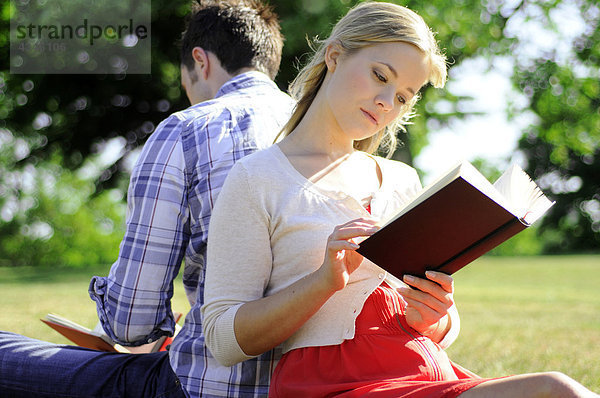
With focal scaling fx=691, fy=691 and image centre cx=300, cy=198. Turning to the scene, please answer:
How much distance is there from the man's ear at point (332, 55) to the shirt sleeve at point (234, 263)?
46cm

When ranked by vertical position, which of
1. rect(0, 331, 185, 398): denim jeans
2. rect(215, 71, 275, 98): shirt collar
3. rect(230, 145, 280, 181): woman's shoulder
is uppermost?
rect(215, 71, 275, 98): shirt collar

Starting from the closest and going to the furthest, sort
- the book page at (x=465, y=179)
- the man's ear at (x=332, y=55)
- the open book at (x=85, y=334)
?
1. the book page at (x=465, y=179)
2. the man's ear at (x=332, y=55)
3. the open book at (x=85, y=334)

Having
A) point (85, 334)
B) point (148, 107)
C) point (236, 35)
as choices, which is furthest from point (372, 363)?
point (148, 107)

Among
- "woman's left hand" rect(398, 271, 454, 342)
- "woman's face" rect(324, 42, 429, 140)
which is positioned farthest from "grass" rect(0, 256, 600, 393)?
"woman's face" rect(324, 42, 429, 140)

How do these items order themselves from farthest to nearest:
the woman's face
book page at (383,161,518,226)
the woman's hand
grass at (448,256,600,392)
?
1. grass at (448,256,600,392)
2. the woman's face
3. the woman's hand
4. book page at (383,161,518,226)

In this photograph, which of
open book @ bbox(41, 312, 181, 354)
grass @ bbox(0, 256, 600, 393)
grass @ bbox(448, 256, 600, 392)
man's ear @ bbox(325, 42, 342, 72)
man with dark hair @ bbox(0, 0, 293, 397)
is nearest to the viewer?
→ man's ear @ bbox(325, 42, 342, 72)

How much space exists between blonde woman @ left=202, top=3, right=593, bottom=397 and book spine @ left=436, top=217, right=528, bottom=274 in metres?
0.04

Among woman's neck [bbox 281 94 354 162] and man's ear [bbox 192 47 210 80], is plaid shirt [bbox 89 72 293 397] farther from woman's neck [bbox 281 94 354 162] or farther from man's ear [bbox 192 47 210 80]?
man's ear [bbox 192 47 210 80]

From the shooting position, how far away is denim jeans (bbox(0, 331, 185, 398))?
90.5 inches

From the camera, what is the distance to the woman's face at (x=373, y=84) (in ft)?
6.30

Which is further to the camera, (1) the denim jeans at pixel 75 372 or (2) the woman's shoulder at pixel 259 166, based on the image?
(1) the denim jeans at pixel 75 372

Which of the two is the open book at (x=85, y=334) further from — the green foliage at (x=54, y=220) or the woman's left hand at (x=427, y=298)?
the green foliage at (x=54, y=220)

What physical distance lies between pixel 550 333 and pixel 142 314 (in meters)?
5.12

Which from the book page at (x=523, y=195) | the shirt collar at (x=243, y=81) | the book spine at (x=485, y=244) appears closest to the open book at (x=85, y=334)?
the shirt collar at (x=243, y=81)
